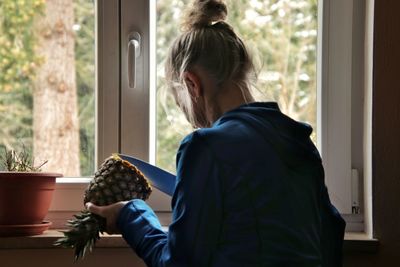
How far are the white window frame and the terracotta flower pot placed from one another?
0.16 m

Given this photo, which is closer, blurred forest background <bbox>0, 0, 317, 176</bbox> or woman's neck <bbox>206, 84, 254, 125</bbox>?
woman's neck <bbox>206, 84, 254, 125</bbox>

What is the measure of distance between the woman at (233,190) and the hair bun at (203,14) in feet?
0.20

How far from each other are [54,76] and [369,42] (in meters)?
0.84

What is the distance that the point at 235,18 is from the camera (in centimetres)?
191

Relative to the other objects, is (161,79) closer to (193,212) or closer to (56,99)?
(56,99)

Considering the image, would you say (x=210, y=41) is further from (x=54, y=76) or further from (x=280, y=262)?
(x=54, y=76)

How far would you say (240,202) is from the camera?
3.82ft

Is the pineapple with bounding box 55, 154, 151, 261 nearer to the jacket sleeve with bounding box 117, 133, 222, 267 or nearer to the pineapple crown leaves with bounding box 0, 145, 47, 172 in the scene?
the jacket sleeve with bounding box 117, 133, 222, 267

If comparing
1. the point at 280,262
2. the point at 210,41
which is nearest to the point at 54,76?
the point at 210,41

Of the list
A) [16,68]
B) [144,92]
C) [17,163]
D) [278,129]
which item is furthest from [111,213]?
A: [16,68]

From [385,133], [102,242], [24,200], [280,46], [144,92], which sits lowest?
[102,242]

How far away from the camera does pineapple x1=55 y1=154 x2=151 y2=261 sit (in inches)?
52.7

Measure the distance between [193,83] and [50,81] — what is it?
0.67m

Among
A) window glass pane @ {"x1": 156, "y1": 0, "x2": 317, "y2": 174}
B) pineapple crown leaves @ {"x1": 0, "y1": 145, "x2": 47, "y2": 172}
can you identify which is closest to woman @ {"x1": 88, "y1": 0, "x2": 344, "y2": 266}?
pineapple crown leaves @ {"x1": 0, "y1": 145, "x2": 47, "y2": 172}
